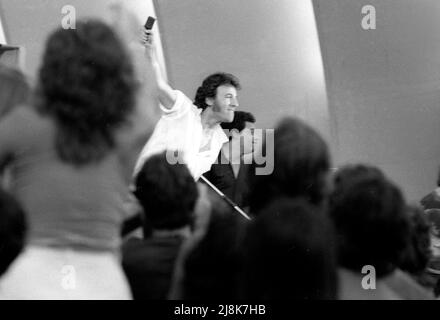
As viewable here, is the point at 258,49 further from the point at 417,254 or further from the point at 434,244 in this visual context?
the point at 417,254

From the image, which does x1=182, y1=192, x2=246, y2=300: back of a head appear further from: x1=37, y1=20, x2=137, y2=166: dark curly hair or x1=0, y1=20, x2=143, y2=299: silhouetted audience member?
x1=37, y1=20, x2=137, y2=166: dark curly hair

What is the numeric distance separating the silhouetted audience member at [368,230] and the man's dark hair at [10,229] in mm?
777

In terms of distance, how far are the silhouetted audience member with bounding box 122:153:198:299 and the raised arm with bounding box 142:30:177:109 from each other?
3.94 feet

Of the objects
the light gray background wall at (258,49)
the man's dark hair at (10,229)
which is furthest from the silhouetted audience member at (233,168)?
the light gray background wall at (258,49)

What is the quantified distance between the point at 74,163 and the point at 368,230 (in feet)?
2.48

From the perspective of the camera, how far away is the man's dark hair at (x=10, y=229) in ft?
6.07

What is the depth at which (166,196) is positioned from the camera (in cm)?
229

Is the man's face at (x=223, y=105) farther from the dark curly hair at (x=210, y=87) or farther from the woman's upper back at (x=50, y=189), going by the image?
the woman's upper back at (x=50, y=189)

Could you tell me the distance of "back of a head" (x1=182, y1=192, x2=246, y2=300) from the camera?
209cm

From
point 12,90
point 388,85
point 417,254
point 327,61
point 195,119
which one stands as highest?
point 12,90

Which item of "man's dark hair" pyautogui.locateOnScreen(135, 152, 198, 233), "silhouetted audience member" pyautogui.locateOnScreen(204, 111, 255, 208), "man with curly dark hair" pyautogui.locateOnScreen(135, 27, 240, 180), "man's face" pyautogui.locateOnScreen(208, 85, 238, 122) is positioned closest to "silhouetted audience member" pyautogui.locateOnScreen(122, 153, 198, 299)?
"man's dark hair" pyautogui.locateOnScreen(135, 152, 198, 233)

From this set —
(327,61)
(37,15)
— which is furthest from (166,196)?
(37,15)

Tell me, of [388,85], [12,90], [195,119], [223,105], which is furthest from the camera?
[388,85]

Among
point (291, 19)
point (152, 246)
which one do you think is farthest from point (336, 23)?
point (152, 246)
